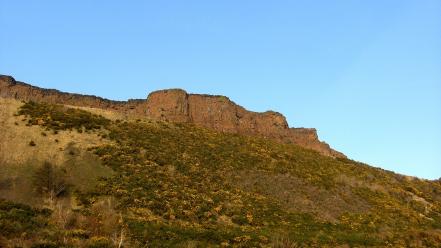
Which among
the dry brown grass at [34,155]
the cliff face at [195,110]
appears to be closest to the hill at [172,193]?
the dry brown grass at [34,155]

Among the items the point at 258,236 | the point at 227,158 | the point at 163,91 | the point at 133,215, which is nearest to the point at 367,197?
the point at 227,158

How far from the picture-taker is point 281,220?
37.5 metres

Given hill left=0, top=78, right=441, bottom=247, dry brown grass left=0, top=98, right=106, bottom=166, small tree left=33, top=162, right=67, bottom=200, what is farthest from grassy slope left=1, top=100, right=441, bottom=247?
dry brown grass left=0, top=98, right=106, bottom=166

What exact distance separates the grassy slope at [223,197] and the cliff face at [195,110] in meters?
25.0

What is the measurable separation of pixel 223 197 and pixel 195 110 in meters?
51.6

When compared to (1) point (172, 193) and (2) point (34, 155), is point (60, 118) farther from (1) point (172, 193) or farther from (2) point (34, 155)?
(1) point (172, 193)

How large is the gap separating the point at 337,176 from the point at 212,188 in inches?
763

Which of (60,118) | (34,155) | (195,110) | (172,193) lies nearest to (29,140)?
(34,155)

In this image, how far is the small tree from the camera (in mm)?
34062

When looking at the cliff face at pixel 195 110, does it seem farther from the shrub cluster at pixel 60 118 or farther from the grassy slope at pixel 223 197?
the shrub cluster at pixel 60 118

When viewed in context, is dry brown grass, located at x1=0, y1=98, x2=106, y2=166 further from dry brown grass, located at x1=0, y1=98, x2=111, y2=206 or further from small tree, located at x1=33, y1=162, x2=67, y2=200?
small tree, located at x1=33, y1=162, x2=67, y2=200

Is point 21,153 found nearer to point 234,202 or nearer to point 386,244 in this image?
point 234,202

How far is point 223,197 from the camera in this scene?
40156 mm

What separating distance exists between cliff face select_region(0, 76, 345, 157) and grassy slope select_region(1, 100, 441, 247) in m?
25.0
